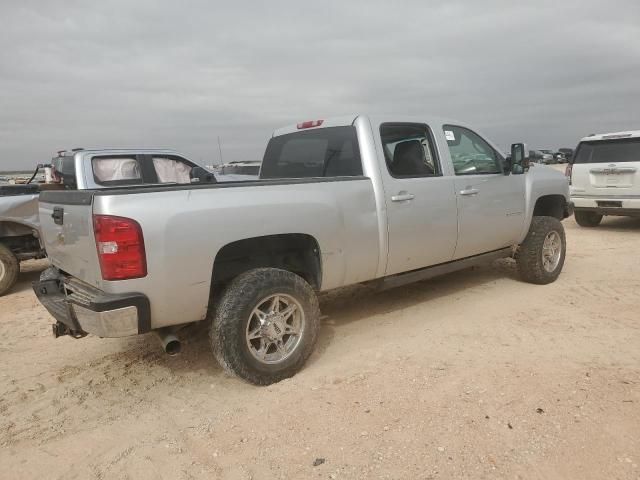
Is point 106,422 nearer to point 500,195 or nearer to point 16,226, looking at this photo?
point 500,195

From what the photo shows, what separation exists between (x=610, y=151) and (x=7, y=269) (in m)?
10.3

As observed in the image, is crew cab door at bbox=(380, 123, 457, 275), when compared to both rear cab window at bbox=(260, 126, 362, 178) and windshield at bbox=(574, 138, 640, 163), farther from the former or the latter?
windshield at bbox=(574, 138, 640, 163)

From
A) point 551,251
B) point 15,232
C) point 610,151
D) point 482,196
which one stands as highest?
point 610,151

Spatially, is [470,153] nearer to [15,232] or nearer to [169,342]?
[169,342]

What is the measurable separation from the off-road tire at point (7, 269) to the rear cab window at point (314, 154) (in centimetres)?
Result: 387

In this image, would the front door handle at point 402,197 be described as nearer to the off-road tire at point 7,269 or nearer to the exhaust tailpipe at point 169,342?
the exhaust tailpipe at point 169,342

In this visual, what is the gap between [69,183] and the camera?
709 centimetres

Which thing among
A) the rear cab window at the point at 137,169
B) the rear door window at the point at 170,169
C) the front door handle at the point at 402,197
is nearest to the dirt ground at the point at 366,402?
the front door handle at the point at 402,197

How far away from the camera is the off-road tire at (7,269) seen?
21.2 ft

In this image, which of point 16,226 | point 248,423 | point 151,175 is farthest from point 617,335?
point 16,226

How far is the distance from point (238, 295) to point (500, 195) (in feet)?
10.1

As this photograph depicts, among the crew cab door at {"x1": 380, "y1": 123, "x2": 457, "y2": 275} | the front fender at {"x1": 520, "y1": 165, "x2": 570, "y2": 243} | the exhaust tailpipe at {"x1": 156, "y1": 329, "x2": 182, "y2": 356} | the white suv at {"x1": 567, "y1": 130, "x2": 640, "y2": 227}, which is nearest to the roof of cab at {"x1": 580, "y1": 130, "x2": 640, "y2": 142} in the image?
the white suv at {"x1": 567, "y1": 130, "x2": 640, "y2": 227}

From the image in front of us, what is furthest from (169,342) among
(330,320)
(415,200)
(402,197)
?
(415,200)

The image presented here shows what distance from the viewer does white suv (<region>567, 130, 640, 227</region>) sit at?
8836mm
